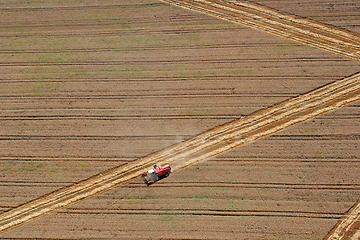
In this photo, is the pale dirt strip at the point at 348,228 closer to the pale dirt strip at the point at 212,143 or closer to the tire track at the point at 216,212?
the tire track at the point at 216,212

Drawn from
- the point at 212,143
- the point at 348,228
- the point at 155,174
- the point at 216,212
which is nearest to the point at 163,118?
the point at 212,143

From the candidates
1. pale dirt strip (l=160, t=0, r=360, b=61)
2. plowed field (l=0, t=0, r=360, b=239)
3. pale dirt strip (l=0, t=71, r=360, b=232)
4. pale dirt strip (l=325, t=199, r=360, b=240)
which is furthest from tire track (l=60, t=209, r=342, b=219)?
pale dirt strip (l=160, t=0, r=360, b=61)

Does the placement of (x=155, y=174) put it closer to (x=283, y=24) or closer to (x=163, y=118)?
(x=163, y=118)

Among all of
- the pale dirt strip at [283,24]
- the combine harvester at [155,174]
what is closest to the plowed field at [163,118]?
the combine harvester at [155,174]

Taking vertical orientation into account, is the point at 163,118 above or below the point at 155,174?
above

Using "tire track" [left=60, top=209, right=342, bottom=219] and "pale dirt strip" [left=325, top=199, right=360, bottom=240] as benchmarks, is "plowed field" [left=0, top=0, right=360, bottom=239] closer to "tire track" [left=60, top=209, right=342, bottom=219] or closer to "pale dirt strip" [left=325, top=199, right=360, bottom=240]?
"tire track" [left=60, top=209, right=342, bottom=219]
